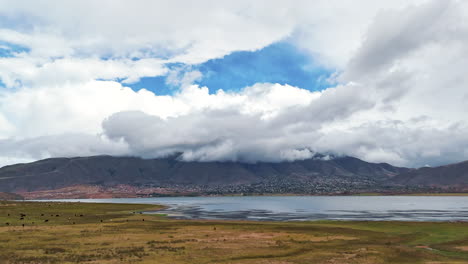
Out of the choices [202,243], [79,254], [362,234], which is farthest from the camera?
[362,234]

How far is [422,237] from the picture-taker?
7644 cm

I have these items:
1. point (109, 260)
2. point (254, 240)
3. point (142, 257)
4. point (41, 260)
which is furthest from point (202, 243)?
point (41, 260)

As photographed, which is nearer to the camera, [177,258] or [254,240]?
[177,258]

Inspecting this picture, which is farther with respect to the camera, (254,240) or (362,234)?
(362,234)

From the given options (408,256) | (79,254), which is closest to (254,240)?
(408,256)

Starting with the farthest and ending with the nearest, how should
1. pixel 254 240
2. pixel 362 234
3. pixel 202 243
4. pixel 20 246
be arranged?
pixel 362 234
pixel 254 240
pixel 202 243
pixel 20 246

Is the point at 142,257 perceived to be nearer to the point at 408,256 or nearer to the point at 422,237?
the point at 408,256

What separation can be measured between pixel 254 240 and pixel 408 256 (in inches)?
1093

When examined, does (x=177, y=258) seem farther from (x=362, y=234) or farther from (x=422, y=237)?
(x=422, y=237)

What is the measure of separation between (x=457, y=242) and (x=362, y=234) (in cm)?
1938

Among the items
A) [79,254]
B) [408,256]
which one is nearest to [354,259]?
[408,256]

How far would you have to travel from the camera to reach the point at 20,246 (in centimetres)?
6056

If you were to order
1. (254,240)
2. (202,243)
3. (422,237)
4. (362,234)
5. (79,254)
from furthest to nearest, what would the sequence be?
(362,234) → (422,237) → (254,240) → (202,243) → (79,254)

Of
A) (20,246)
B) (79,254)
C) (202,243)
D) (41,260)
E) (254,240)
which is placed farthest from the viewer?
(254,240)
